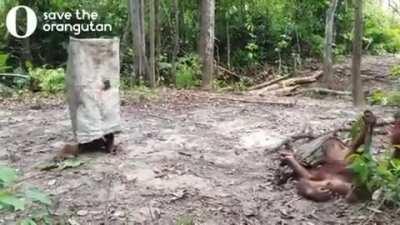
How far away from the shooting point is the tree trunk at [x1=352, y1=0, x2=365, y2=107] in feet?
19.4

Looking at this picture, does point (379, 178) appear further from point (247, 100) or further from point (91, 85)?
point (247, 100)

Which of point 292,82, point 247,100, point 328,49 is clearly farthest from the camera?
point 292,82

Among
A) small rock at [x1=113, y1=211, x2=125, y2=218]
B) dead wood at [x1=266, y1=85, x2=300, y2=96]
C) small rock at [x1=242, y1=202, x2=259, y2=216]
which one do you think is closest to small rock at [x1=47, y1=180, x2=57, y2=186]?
small rock at [x1=113, y1=211, x2=125, y2=218]

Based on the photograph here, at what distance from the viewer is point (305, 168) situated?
3371mm

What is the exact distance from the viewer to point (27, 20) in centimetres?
989

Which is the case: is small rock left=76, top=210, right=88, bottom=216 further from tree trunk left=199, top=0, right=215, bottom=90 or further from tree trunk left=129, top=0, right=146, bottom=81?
tree trunk left=199, top=0, right=215, bottom=90

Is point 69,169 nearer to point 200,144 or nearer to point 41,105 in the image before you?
point 200,144

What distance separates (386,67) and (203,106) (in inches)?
214

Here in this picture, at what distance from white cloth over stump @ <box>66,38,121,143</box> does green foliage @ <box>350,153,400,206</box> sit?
A: 1.96 metres

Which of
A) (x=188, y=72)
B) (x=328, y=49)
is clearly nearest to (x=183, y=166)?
(x=328, y=49)

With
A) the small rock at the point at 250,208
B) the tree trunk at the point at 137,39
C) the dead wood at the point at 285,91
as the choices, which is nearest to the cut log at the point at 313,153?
the small rock at the point at 250,208

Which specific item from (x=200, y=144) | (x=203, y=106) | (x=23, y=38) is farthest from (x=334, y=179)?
(x=23, y=38)

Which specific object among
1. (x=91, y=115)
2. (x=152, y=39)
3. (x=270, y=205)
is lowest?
(x=270, y=205)

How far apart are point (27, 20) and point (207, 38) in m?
3.59
